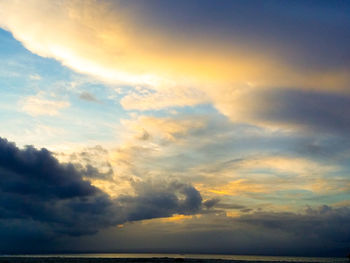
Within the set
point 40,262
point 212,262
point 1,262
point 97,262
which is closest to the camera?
point 1,262

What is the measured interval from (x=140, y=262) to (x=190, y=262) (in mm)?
20156

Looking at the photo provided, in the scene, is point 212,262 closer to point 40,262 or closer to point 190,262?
point 190,262

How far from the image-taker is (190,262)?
367 feet

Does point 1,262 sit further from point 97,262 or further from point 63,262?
point 97,262

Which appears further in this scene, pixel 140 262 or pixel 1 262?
A: pixel 140 262

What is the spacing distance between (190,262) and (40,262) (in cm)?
5095

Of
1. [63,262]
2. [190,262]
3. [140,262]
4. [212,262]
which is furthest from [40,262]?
[212,262]

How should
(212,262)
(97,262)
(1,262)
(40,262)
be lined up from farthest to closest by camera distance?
(212,262), (97,262), (40,262), (1,262)

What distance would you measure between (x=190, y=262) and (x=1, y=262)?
6128 centimetres

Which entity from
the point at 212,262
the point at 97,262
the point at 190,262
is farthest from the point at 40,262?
the point at 212,262

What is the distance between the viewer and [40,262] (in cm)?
9731

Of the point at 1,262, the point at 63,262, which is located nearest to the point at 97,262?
the point at 63,262

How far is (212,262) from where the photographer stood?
375 ft

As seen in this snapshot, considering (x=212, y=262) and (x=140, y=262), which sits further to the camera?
(x=212, y=262)
